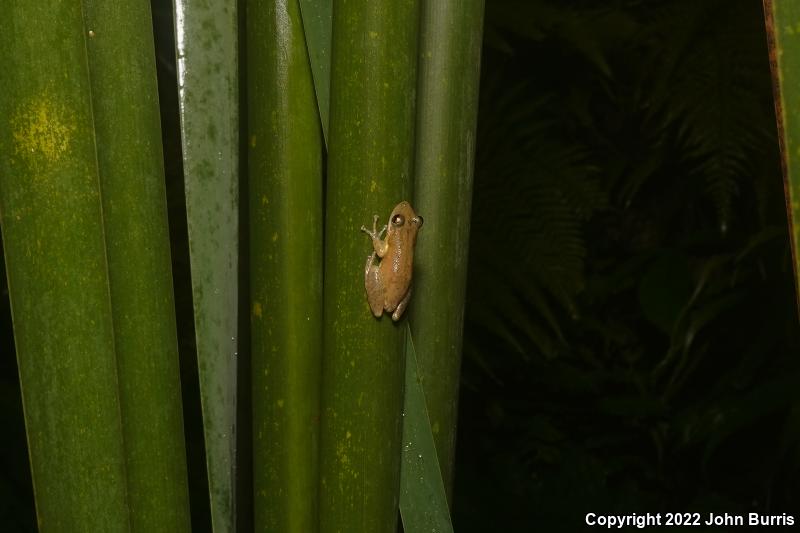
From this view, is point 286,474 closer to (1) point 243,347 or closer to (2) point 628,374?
(1) point 243,347

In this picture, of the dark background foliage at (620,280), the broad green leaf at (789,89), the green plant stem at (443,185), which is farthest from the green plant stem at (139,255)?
the dark background foliage at (620,280)

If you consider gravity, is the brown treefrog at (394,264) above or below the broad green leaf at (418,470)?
above

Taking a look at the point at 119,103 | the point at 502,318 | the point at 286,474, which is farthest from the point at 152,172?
the point at 502,318

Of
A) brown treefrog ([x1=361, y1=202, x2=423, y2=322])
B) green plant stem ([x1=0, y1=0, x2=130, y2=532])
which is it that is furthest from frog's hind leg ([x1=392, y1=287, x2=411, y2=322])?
green plant stem ([x1=0, y1=0, x2=130, y2=532])

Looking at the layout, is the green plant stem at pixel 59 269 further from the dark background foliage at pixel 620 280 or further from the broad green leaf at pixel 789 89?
the dark background foliage at pixel 620 280

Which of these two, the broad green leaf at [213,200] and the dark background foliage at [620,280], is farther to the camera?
the dark background foliage at [620,280]

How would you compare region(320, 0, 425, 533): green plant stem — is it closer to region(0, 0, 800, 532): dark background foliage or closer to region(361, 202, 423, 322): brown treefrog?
region(361, 202, 423, 322): brown treefrog
